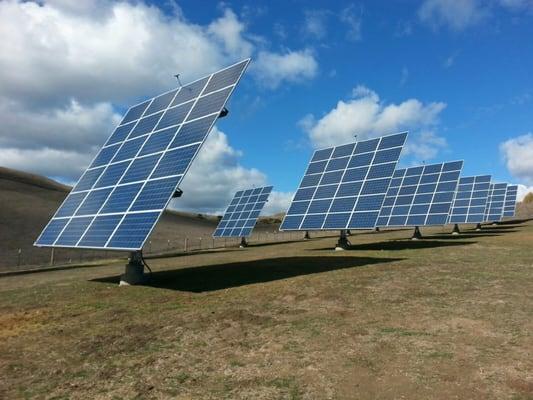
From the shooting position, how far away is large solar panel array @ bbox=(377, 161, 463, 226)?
1477 inches

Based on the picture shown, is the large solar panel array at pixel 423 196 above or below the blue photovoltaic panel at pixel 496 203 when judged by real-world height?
below

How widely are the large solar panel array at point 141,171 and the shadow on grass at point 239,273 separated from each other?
3000 mm

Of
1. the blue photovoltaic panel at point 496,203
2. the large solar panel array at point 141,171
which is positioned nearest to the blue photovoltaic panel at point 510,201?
the blue photovoltaic panel at point 496,203

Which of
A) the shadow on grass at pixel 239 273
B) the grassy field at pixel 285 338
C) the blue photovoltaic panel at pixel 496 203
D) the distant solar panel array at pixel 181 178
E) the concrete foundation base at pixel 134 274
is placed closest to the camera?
the grassy field at pixel 285 338

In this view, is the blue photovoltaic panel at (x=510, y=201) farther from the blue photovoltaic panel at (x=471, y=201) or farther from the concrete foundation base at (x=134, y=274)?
the concrete foundation base at (x=134, y=274)

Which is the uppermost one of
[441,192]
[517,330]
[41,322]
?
[441,192]

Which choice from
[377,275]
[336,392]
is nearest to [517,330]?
[336,392]

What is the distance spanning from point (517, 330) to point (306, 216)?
2131cm

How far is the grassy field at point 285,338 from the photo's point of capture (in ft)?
25.0

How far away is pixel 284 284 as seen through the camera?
1630 centimetres

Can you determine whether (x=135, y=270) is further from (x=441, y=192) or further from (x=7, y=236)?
(x=7, y=236)

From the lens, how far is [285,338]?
1005 cm

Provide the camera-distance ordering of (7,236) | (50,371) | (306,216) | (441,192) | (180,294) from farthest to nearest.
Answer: (7,236)
(441,192)
(306,216)
(180,294)
(50,371)

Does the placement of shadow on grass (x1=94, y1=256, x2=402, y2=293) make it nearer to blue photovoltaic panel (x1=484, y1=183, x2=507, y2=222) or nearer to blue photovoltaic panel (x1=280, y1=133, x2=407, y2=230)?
blue photovoltaic panel (x1=280, y1=133, x2=407, y2=230)
